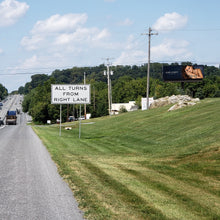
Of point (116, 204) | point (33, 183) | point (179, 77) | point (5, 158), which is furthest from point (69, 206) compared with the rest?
point (179, 77)

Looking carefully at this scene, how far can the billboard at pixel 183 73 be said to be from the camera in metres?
73.8

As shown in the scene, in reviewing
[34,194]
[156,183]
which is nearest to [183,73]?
[156,183]

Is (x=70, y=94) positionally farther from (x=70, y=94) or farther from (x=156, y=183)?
(x=156, y=183)

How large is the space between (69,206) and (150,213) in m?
1.76

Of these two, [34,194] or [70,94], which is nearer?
[34,194]

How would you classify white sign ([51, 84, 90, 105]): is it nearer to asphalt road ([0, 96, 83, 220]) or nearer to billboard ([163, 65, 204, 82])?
asphalt road ([0, 96, 83, 220])

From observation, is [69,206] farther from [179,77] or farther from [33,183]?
[179,77]

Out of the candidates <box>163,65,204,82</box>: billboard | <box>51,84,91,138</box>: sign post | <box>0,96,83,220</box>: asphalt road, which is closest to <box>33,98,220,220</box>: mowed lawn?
<box>0,96,83,220</box>: asphalt road

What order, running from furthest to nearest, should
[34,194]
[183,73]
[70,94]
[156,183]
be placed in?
[183,73], [70,94], [156,183], [34,194]

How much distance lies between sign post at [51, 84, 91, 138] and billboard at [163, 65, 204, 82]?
4628 cm

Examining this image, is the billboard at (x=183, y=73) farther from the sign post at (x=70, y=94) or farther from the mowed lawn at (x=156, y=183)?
the mowed lawn at (x=156, y=183)

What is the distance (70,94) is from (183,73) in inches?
1861

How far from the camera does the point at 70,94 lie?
3058 centimetres

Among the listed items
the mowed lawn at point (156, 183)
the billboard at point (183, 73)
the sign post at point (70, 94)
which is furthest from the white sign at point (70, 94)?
the billboard at point (183, 73)
